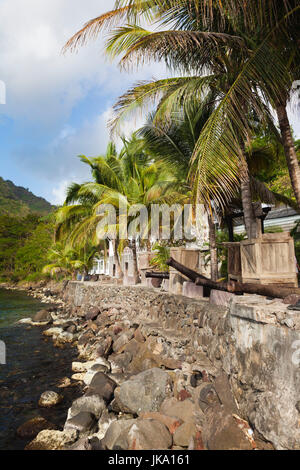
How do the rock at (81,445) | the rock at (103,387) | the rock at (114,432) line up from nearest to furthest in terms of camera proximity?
the rock at (114,432) < the rock at (81,445) < the rock at (103,387)

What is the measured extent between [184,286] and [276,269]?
2.95 metres

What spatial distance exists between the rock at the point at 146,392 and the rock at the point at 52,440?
99cm

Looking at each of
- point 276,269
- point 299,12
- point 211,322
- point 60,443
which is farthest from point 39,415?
point 299,12

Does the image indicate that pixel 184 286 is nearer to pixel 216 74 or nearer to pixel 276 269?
pixel 276 269

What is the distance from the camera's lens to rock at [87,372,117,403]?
213 inches

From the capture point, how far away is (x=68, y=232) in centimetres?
1862

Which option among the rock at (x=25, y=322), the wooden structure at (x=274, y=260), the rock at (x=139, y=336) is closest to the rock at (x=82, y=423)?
the rock at (x=139, y=336)

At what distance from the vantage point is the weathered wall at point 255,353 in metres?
2.77

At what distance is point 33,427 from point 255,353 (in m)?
4.25

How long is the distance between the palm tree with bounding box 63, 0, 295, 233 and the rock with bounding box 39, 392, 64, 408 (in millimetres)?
5333

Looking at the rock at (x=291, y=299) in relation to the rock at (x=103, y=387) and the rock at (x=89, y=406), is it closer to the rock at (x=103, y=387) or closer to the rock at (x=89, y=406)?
the rock at (x=89, y=406)

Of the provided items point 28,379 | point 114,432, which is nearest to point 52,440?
point 114,432

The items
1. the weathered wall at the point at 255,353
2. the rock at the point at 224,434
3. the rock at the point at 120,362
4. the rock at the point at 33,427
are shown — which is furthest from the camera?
the rock at the point at 120,362

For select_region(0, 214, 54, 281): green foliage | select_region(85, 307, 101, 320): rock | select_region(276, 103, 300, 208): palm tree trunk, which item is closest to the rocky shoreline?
select_region(276, 103, 300, 208): palm tree trunk
